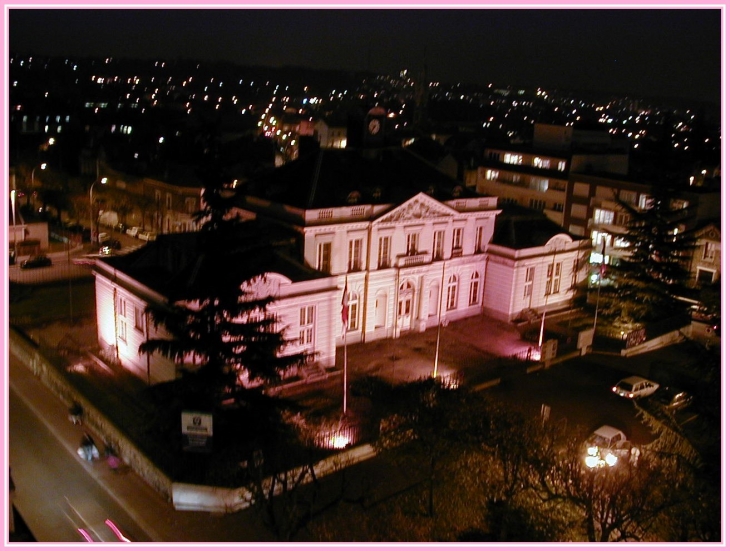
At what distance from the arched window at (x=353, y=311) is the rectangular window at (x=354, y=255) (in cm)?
149

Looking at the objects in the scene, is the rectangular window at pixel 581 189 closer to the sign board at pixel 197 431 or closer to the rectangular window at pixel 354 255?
the rectangular window at pixel 354 255

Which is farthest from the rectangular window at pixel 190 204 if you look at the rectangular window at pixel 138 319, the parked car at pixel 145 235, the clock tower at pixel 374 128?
the rectangular window at pixel 138 319

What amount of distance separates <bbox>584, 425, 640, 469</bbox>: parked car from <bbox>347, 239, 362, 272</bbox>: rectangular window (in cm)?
1653

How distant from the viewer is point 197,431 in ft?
77.2

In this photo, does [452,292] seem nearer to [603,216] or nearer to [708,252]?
[603,216]

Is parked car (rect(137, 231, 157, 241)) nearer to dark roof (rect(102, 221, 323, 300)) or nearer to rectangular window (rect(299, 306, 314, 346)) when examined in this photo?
dark roof (rect(102, 221, 323, 300))

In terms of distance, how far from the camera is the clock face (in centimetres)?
4434

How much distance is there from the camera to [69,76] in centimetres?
18300

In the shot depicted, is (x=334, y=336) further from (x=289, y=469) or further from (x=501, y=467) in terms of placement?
(x=501, y=467)

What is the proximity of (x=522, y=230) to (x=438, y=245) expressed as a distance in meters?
7.58

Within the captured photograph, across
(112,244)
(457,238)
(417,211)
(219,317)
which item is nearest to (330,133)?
(112,244)

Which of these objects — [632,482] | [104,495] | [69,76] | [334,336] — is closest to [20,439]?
[104,495]

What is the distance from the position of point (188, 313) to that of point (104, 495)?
732 cm

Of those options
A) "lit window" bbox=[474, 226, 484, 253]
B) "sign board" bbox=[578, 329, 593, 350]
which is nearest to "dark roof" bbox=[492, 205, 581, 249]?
"lit window" bbox=[474, 226, 484, 253]
